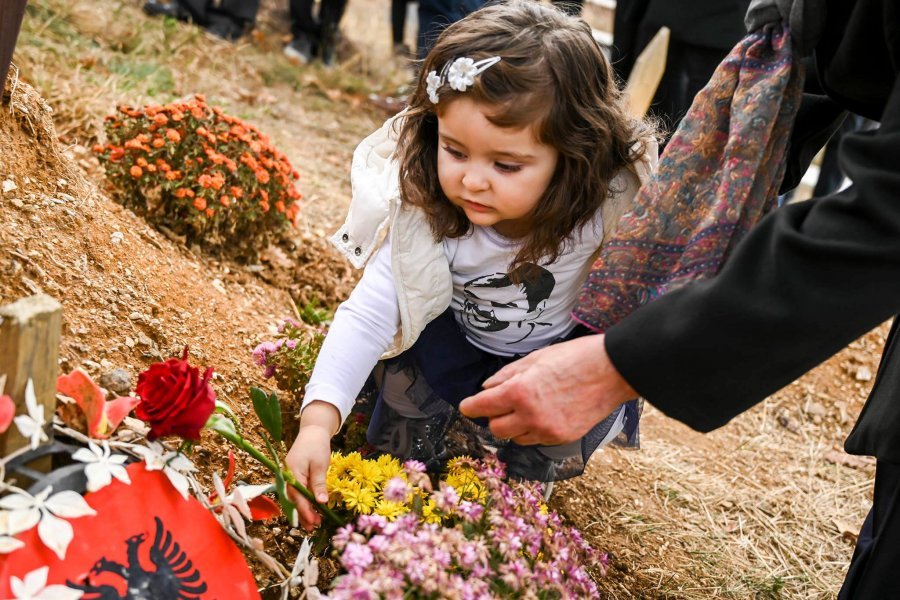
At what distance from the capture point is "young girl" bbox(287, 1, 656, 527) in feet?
5.79

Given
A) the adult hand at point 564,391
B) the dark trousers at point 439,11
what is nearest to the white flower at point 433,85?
the adult hand at point 564,391

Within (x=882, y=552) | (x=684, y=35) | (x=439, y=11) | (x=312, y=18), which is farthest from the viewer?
(x=312, y=18)

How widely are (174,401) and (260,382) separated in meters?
0.97

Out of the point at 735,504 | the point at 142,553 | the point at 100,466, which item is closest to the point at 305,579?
the point at 142,553

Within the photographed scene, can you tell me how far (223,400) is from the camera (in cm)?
219

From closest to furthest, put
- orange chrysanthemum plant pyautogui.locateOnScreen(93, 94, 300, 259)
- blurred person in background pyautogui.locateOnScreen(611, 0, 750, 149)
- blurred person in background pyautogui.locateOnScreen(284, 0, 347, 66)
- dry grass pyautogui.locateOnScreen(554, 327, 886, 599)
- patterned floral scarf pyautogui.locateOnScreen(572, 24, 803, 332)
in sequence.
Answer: patterned floral scarf pyautogui.locateOnScreen(572, 24, 803, 332) → dry grass pyautogui.locateOnScreen(554, 327, 886, 599) → orange chrysanthemum plant pyautogui.locateOnScreen(93, 94, 300, 259) → blurred person in background pyautogui.locateOnScreen(611, 0, 750, 149) → blurred person in background pyautogui.locateOnScreen(284, 0, 347, 66)

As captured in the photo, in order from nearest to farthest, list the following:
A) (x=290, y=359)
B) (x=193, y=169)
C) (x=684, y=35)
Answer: (x=290, y=359), (x=193, y=169), (x=684, y=35)

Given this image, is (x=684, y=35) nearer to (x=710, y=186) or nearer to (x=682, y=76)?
(x=682, y=76)

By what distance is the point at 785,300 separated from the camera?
1268 millimetres

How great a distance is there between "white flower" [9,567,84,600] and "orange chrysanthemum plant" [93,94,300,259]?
5.50 feet

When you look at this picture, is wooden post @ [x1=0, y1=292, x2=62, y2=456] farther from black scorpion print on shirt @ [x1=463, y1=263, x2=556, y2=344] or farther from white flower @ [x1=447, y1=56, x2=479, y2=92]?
black scorpion print on shirt @ [x1=463, y1=263, x2=556, y2=344]

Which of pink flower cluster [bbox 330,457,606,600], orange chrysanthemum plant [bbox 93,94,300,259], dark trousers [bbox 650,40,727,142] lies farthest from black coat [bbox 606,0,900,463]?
dark trousers [bbox 650,40,727,142]

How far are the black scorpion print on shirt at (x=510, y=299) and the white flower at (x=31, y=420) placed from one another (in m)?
1.00

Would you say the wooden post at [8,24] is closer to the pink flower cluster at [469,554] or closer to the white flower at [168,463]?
the white flower at [168,463]
